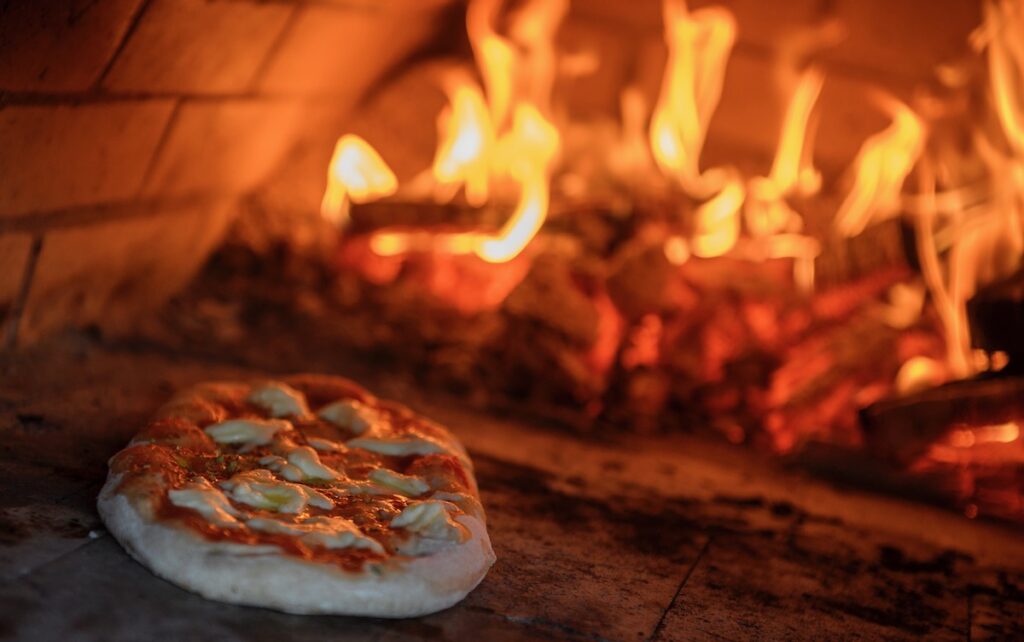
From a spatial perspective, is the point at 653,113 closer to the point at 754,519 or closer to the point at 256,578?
the point at 754,519

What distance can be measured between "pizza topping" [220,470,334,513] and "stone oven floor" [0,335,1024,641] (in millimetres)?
264

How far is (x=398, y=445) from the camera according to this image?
3010mm

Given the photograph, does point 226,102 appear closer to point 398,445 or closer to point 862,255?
point 398,445

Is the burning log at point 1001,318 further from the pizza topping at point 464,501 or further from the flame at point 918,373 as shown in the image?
the pizza topping at point 464,501

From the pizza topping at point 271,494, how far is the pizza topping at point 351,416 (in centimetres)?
49

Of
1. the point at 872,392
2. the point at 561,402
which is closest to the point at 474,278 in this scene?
the point at 561,402

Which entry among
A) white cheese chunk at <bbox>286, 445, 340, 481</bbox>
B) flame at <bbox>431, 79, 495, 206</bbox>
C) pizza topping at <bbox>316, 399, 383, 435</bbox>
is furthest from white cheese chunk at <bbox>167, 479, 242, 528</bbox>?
flame at <bbox>431, 79, 495, 206</bbox>

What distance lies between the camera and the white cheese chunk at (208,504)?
2.42 metres

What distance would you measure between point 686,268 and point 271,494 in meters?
2.48

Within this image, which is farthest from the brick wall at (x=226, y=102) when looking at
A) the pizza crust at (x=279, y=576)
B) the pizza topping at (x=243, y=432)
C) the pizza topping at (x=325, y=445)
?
the pizza crust at (x=279, y=576)

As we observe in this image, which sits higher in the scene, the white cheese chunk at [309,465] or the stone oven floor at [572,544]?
the white cheese chunk at [309,465]

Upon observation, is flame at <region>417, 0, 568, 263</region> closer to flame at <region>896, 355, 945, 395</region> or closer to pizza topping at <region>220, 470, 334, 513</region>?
flame at <region>896, 355, 945, 395</region>

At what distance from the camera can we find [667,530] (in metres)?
3.22

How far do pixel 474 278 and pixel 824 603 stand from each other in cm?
224
